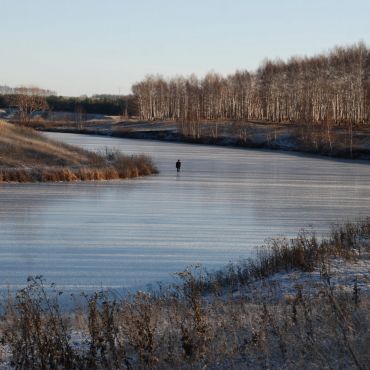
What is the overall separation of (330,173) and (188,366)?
28.4 metres

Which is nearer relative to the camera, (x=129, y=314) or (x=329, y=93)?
(x=129, y=314)

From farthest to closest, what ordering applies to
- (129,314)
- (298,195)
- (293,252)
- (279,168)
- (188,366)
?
(279,168), (298,195), (293,252), (129,314), (188,366)

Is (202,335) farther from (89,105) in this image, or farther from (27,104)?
(89,105)

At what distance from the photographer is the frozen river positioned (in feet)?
34.0

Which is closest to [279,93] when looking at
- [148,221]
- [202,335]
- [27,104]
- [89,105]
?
[27,104]

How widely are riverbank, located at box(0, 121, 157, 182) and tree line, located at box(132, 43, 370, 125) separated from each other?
3465 centimetres

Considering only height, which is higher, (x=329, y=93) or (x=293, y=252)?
(x=329, y=93)

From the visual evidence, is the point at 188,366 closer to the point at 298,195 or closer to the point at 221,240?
the point at 221,240

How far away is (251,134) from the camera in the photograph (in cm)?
6650

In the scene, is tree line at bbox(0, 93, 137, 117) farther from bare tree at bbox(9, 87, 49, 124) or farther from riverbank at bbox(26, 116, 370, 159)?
riverbank at bbox(26, 116, 370, 159)

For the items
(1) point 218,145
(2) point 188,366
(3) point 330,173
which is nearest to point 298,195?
(3) point 330,173

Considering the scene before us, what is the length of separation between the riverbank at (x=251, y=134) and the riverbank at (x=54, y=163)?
24409mm

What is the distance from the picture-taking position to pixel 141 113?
10688 centimetres

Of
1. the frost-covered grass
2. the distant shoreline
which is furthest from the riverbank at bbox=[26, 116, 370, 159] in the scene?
the frost-covered grass
